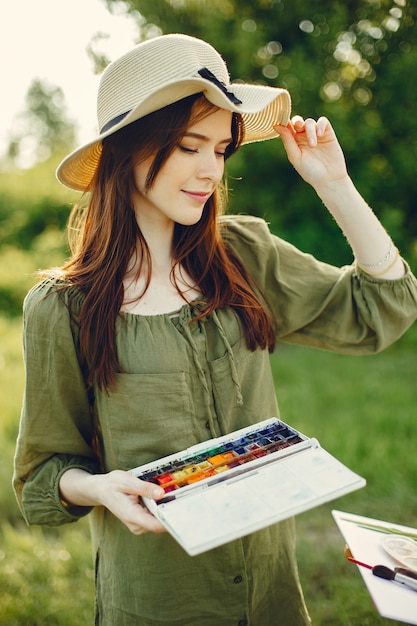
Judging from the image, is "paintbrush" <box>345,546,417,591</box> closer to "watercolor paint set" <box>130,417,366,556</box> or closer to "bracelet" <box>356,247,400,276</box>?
"watercolor paint set" <box>130,417,366,556</box>

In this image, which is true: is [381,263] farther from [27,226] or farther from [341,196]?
[27,226]

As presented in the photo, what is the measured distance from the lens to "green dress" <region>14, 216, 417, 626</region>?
1.45 m

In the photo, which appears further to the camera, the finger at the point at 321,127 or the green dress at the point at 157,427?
the finger at the point at 321,127

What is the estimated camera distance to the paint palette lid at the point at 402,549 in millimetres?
1280

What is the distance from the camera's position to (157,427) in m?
1.45

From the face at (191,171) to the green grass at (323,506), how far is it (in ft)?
6.40

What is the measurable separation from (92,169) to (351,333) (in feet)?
3.02

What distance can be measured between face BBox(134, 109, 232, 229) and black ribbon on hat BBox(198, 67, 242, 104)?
0.12 feet

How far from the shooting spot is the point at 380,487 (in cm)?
321

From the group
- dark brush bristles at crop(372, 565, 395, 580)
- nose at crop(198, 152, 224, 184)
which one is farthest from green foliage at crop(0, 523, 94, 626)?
nose at crop(198, 152, 224, 184)

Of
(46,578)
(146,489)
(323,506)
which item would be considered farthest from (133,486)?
(323,506)

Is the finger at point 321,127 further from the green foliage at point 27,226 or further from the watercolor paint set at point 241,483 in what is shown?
the green foliage at point 27,226

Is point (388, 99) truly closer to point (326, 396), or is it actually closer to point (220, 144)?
point (326, 396)

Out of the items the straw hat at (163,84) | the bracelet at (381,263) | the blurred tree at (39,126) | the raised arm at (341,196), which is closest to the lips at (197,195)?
the straw hat at (163,84)
